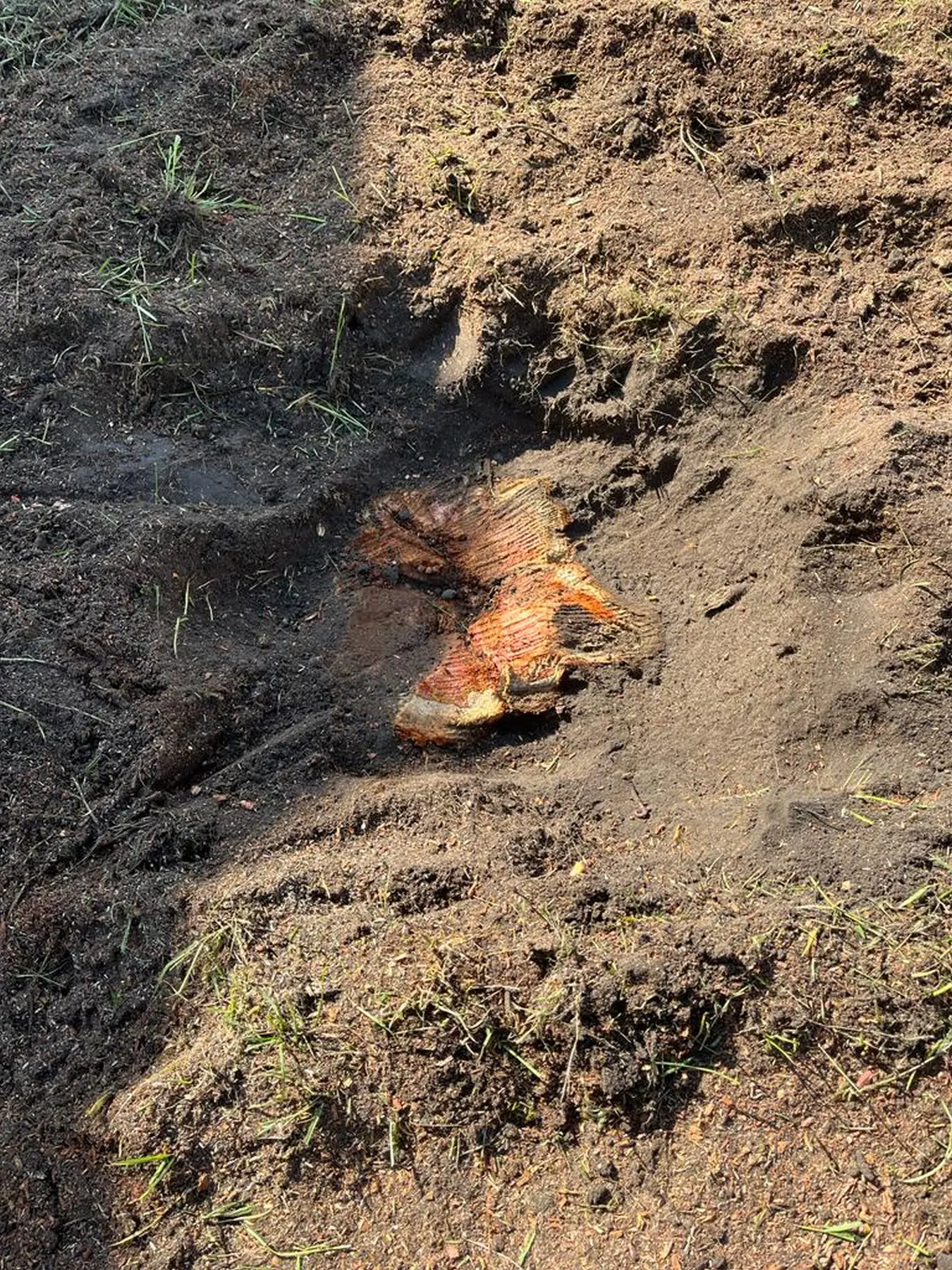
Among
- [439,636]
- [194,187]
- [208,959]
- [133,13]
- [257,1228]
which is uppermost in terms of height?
[133,13]

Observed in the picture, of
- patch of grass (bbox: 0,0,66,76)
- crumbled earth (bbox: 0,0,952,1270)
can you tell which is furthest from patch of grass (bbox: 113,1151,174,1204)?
patch of grass (bbox: 0,0,66,76)

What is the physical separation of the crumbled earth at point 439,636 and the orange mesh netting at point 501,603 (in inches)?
2.7

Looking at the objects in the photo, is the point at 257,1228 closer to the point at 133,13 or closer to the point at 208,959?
the point at 208,959

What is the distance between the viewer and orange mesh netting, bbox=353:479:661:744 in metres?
2.55

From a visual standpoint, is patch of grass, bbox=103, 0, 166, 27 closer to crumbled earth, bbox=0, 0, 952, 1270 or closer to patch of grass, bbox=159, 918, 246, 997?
crumbled earth, bbox=0, 0, 952, 1270

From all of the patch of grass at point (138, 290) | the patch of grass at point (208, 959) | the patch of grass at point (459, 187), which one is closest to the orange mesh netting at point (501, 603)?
the patch of grass at point (208, 959)

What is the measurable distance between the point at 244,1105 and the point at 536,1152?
54cm

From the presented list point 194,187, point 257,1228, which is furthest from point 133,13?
point 257,1228

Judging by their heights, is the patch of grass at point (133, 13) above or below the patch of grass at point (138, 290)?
above

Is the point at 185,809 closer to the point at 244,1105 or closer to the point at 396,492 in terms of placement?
the point at 244,1105

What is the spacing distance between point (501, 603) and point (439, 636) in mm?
195

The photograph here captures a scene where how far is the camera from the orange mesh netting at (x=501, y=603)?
2.55m

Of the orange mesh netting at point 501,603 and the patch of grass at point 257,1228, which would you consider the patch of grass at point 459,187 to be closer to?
the orange mesh netting at point 501,603

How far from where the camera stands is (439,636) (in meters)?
2.74
